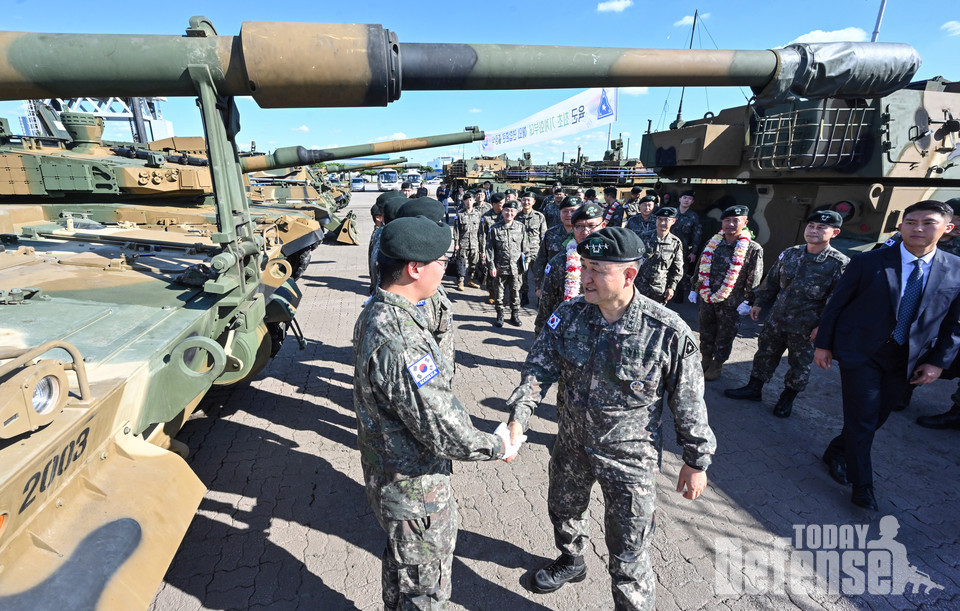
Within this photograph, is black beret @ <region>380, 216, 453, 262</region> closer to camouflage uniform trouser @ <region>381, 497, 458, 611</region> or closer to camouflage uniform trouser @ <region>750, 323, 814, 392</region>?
camouflage uniform trouser @ <region>381, 497, 458, 611</region>

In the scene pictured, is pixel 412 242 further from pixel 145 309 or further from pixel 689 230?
pixel 689 230

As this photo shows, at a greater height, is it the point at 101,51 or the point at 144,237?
the point at 101,51

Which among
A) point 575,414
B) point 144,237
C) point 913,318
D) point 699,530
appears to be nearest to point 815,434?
point 913,318

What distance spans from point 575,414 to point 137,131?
15572mm

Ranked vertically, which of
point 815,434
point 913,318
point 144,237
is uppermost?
point 144,237

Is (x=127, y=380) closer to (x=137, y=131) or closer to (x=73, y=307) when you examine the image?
(x=73, y=307)

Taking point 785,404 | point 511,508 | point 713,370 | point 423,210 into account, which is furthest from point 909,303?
point 423,210

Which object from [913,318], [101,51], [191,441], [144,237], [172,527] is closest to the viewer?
[172,527]

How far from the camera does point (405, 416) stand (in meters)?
1.66

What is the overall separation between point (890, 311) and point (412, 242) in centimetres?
298

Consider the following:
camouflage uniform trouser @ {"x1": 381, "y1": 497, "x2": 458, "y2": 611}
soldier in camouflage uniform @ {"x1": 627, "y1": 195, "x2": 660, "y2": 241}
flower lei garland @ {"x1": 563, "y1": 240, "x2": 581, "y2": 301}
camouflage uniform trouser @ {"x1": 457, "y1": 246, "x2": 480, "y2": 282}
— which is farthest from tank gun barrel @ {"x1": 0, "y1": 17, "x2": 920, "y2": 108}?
camouflage uniform trouser @ {"x1": 457, "y1": 246, "x2": 480, "y2": 282}

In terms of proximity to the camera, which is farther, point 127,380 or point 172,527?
point 127,380

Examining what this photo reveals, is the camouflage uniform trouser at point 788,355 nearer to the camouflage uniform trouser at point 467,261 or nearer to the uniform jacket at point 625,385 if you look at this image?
the uniform jacket at point 625,385

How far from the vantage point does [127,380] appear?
6.07ft
